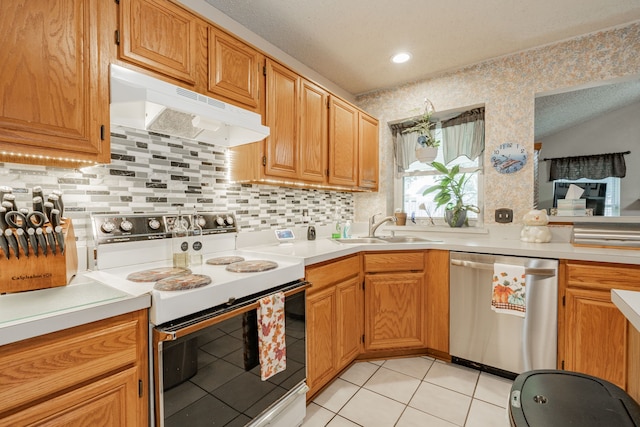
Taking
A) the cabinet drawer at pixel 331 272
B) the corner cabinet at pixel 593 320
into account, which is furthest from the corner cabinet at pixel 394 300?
the corner cabinet at pixel 593 320

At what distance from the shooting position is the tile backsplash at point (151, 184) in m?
1.26

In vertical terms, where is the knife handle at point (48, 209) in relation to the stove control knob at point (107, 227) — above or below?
above

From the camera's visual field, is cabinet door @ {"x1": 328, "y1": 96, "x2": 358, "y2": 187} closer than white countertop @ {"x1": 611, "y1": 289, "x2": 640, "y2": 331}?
No

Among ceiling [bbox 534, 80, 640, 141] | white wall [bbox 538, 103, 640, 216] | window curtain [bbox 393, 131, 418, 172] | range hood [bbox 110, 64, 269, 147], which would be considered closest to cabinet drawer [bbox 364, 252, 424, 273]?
range hood [bbox 110, 64, 269, 147]

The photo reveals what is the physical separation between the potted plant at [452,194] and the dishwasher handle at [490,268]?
72 cm

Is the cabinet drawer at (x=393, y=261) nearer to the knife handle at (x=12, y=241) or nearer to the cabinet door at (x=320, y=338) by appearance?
the cabinet door at (x=320, y=338)

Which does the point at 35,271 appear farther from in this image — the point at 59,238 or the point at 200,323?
the point at 200,323

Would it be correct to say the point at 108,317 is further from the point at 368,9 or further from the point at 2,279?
the point at 368,9

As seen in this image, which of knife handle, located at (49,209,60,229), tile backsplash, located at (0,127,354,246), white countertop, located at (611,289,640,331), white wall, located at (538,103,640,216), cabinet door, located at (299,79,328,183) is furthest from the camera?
white wall, located at (538,103,640,216)

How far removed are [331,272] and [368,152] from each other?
1.54 meters

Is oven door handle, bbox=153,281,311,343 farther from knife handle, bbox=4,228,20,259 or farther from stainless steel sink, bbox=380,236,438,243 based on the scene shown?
→ stainless steel sink, bbox=380,236,438,243

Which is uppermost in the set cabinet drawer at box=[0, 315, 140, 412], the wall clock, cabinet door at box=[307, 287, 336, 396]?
the wall clock

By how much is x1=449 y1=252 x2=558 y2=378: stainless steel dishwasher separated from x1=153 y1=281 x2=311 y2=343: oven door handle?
1.52 metres

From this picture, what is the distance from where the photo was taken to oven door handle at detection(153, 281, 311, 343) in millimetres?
971
